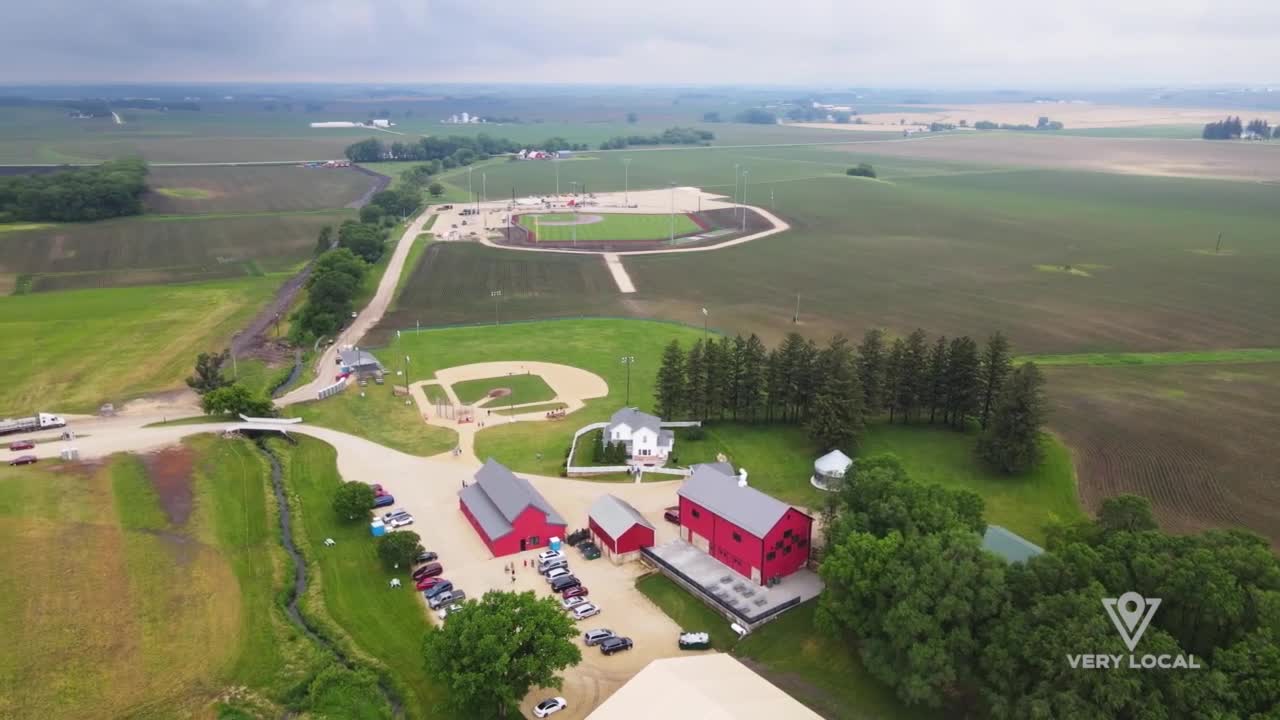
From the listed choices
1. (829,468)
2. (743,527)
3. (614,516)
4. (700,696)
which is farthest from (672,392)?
(700,696)

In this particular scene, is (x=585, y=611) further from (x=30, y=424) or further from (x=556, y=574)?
(x=30, y=424)

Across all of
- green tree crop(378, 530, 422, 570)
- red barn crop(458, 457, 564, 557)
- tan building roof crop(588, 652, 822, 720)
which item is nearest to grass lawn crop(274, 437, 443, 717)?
green tree crop(378, 530, 422, 570)

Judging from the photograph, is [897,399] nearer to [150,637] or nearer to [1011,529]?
[1011,529]

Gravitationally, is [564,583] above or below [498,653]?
below

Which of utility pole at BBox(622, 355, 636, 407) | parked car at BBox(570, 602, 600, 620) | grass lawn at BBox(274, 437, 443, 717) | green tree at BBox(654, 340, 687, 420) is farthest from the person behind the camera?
utility pole at BBox(622, 355, 636, 407)

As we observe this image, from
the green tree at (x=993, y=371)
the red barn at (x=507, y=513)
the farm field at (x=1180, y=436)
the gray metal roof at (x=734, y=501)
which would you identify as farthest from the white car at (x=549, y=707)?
the green tree at (x=993, y=371)

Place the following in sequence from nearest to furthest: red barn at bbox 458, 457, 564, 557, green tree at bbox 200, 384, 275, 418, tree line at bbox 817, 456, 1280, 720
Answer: tree line at bbox 817, 456, 1280, 720, red barn at bbox 458, 457, 564, 557, green tree at bbox 200, 384, 275, 418

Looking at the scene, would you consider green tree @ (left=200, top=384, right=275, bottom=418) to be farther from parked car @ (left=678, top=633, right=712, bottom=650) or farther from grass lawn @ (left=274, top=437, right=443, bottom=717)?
parked car @ (left=678, top=633, right=712, bottom=650)
